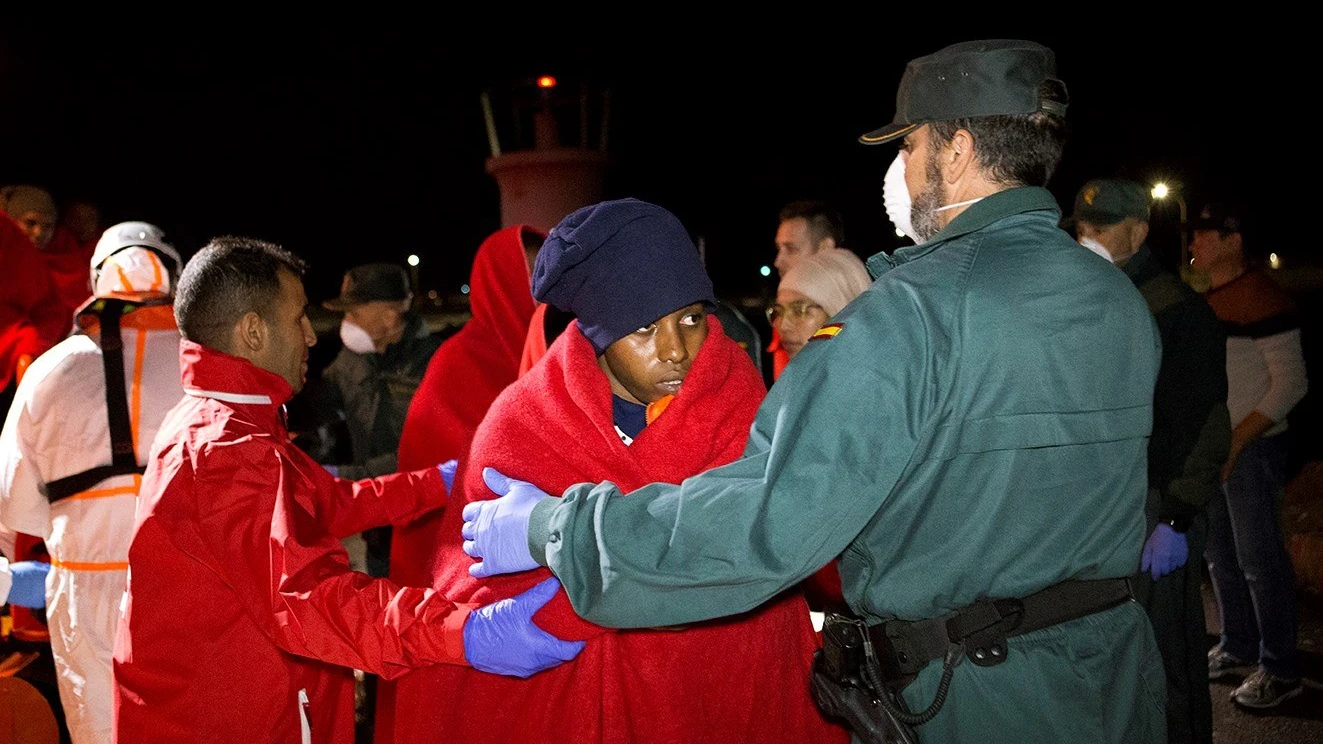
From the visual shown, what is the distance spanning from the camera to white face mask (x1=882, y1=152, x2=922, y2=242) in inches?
78.3

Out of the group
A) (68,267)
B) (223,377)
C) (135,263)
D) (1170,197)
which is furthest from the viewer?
(1170,197)

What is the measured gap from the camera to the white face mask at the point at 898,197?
6.53 feet

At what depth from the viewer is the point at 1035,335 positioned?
1.56 metres

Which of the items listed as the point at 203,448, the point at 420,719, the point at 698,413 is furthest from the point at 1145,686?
the point at 203,448

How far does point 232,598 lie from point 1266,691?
4.54 meters

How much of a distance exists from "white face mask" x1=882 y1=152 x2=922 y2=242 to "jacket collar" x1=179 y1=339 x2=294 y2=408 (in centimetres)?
154

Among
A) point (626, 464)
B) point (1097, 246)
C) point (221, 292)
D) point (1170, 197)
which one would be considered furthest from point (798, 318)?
point (1170, 197)

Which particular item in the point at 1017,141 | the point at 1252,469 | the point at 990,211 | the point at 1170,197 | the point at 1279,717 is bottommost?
the point at 1279,717

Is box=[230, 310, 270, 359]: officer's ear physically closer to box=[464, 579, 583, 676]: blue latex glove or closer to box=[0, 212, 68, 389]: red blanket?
box=[464, 579, 583, 676]: blue latex glove

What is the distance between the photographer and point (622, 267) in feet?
6.73

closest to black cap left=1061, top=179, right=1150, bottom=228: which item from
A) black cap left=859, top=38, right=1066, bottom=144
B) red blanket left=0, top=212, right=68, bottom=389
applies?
black cap left=859, top=38, right=1066, bottom=144

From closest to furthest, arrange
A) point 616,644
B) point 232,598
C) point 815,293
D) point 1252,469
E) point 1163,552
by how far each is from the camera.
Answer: point 616,644 < point 232,598 < point 1163,552 < point 815,293 < point 1252,469

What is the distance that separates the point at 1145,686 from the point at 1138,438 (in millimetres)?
455

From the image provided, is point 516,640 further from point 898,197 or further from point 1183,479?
point 1183,479
